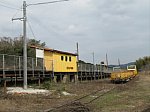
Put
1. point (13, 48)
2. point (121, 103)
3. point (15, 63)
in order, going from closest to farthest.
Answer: point (121, 103)
point (15, 63)
point (13, 48)

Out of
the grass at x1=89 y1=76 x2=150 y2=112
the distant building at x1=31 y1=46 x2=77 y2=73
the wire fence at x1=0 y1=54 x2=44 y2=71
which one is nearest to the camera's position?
the grass at x1=89 y1=76 x2=150 y2=112

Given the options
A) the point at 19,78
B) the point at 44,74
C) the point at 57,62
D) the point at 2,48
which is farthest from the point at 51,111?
the point at 2,48

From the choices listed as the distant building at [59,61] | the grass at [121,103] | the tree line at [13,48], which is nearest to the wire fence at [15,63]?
the distant building at [59,61]

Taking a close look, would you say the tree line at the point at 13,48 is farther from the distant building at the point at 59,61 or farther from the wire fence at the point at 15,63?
the wire fence at the point at 15,63

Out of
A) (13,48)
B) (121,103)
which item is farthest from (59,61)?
(121,103)

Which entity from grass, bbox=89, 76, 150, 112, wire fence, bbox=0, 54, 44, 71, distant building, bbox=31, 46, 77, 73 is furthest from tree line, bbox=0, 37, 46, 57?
grass, bbox=89, 76, 150, 112

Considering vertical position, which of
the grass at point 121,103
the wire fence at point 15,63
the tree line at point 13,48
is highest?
the tree line at point 13,48

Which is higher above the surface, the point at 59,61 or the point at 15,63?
the point at 59,61

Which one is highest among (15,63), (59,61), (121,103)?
(59,61)

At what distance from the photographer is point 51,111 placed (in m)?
16.1

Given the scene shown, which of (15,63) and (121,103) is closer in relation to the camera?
(121,103)

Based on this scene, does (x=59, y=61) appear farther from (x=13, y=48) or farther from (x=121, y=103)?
(x=121, y=103)

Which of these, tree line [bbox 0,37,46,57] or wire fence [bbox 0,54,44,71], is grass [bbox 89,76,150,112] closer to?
wire fence [bbox 0,54,44,71]

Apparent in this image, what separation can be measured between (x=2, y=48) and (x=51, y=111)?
3599 cm
